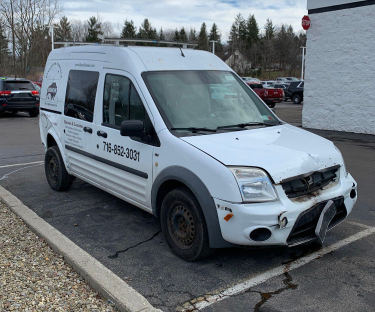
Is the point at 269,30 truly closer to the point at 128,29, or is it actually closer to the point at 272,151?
the point at 128,29

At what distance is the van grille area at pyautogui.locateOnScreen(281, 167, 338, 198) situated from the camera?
3794 millimetres

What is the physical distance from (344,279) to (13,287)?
2898 mm

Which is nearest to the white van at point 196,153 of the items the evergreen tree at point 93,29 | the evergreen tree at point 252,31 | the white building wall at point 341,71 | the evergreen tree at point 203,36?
the white building wall at point 341,71

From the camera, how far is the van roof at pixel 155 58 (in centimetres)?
484

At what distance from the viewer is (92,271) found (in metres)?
3.79

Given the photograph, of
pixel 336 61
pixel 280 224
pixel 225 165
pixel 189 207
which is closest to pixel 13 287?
pixel 189 207

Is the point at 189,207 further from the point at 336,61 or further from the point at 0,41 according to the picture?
the point at 0,41

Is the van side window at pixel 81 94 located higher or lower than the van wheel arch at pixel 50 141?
higher

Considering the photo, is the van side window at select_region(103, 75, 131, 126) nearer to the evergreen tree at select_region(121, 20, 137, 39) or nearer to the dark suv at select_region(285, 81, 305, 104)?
the dark suv at select_region(285, 81, 305, 104)

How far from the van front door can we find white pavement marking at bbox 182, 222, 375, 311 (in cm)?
140

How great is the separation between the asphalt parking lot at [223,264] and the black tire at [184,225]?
15 centimetres

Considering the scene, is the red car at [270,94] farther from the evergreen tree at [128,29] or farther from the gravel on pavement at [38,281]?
the evergreen tree at [128,29]

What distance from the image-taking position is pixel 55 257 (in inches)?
167

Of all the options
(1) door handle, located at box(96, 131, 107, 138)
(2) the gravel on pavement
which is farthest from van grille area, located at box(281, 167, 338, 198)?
(1) door handle, located at box(96, 131, 107, 138)
